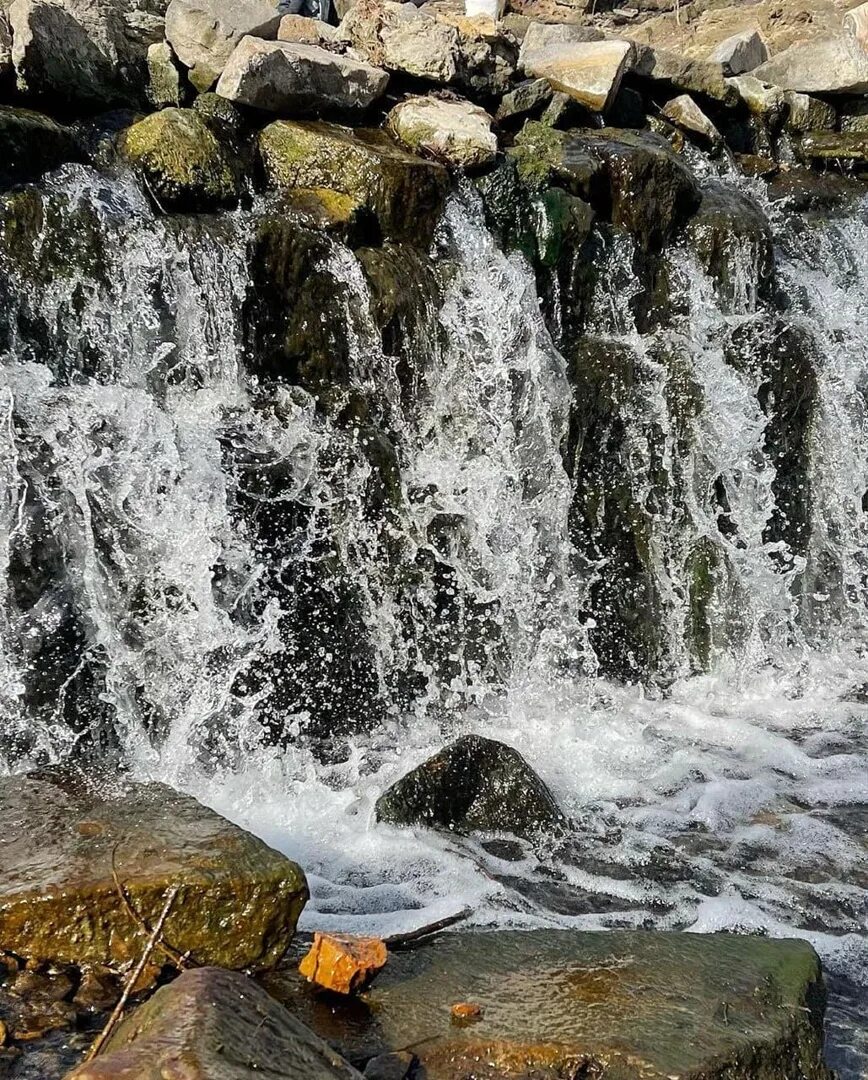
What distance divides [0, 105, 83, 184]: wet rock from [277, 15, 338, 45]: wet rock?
260cm

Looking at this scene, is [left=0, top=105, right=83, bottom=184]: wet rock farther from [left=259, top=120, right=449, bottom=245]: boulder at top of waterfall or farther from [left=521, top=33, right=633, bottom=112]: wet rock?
[left=521, top=33, right=633, bottom=112]: wet rock

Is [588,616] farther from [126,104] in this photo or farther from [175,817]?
[126,104]

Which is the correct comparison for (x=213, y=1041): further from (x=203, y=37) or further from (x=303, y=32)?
(x=303, y=32)

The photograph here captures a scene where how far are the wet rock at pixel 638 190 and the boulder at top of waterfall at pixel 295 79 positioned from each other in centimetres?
164

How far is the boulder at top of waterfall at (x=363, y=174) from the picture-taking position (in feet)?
22.5

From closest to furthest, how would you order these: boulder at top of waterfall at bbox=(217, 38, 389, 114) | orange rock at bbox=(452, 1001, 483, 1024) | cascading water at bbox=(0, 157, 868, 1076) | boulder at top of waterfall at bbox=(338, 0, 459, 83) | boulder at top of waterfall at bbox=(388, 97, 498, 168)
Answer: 1. orange rock at bbox=(452, 1001, 483, 1024)
2. cascading water at bbox=(0, 157, 868, 1076)
3. boulder at top of waterfall at bbox=(217, 38, 389, 114)
4. boulder at top of waterfall at bbox=(388, 97, 498, 168)
5. boulder at top of waterfall at bbox=(338, 0, 459, 83)

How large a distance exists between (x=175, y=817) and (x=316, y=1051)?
1.20 meters

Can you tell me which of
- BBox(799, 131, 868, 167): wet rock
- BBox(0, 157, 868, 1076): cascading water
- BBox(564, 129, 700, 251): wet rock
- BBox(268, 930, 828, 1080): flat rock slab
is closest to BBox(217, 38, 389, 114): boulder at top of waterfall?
BBox(0, 157, 868, 1076): cascading water

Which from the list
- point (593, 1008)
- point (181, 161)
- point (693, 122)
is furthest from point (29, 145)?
point (693, 122)

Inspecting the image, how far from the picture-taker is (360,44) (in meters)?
8.32

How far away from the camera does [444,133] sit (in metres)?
7.50

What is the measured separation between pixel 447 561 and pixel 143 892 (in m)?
3.73

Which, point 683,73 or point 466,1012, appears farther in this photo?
point 683,73

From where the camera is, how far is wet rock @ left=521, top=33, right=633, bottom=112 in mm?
9094
